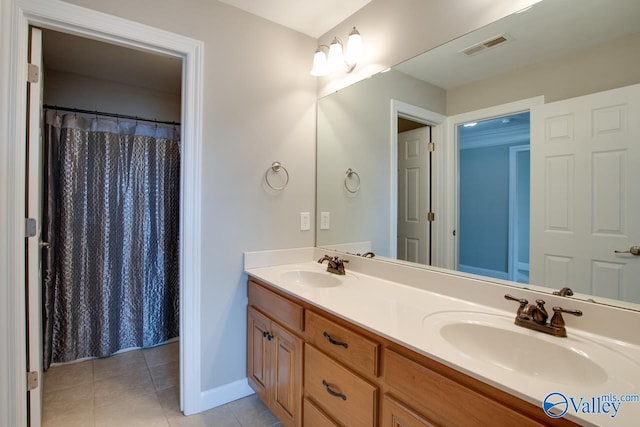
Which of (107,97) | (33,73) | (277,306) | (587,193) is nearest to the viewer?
(587,193)

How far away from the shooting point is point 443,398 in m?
0.82

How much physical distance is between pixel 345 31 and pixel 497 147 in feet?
4.02

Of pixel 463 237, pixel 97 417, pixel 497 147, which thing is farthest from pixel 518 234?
pixel 97 417

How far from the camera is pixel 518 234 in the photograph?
1.25 metres

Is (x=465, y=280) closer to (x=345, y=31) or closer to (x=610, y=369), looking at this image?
(x=610, y=369)

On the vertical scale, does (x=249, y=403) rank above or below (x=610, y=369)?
below

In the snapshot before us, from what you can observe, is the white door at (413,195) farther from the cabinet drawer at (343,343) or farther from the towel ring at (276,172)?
the towel ring at (276,172)

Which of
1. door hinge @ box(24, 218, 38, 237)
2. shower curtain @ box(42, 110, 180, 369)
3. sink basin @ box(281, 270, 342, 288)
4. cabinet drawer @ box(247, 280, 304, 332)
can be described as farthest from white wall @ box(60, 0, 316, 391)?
shower curtain @ box(42, 110, 180, 369)

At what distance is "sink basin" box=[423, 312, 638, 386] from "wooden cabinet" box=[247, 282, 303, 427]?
0.66 m

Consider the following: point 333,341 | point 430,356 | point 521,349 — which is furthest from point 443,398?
point 333,341

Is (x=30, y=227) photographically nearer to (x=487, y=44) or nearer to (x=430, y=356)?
(x=430, y=356)

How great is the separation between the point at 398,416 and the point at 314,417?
A: 0.51 metres

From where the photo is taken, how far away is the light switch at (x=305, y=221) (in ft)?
7.03

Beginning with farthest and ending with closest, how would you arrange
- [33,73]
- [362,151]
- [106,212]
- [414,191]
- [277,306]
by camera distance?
1. [106,212]
2. [362,151]
3. [414,191]
4. [277,306]
5. [33,73]
